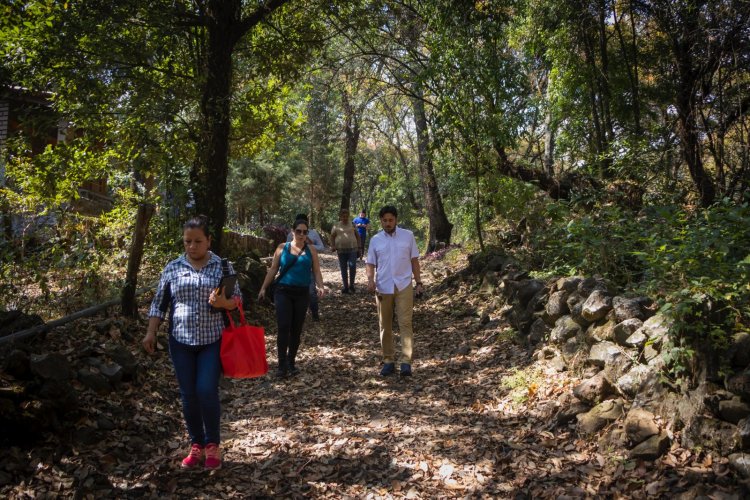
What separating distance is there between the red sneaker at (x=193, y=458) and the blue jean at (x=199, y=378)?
0.64 feet

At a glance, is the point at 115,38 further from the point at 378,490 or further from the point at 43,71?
the point at 378,490

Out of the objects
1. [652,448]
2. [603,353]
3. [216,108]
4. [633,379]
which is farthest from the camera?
[216,108]

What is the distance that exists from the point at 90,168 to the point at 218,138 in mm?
2385

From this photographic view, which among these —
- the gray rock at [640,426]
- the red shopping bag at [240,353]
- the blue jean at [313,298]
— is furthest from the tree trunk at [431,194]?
the red shopping bag at [240,353]

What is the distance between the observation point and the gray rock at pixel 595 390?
441 centimetres

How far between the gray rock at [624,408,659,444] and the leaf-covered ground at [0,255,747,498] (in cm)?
16

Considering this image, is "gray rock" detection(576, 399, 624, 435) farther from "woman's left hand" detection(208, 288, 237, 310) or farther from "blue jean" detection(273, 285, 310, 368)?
"blue jean" detection(273, 285, 310, 368)

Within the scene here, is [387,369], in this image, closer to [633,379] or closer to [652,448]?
[633,379]

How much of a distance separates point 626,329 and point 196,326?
11.7 feet

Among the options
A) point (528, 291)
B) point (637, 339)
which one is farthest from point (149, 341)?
point (528, 291)

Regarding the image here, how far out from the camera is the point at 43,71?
24.8 ft

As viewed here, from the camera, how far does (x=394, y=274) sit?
20.7 ft

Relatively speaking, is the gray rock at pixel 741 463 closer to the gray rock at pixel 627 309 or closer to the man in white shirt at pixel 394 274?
the gray rock at pixel 627 309

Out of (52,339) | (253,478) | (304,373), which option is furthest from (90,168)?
(253,478)
